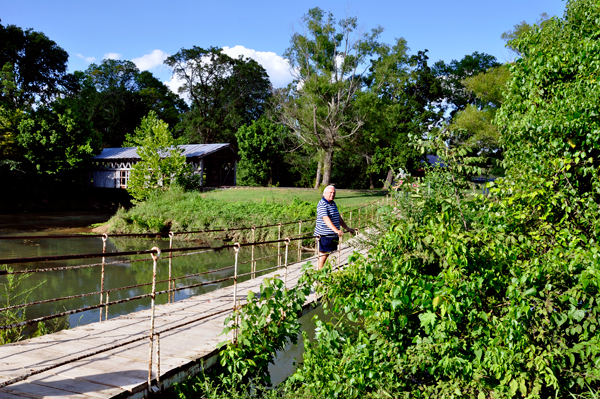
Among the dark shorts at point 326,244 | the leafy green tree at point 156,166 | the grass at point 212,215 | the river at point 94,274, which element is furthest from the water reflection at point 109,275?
the leafy green tree at point 156,166

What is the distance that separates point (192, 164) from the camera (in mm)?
34531

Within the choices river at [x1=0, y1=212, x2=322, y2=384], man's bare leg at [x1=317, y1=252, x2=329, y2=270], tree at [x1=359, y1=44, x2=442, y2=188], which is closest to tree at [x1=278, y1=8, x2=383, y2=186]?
tree at [x1=359, y1=44, x2=442, y2=188]

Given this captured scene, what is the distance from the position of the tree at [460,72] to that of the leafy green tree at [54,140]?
33853 mm

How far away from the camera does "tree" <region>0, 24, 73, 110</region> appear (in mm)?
41628

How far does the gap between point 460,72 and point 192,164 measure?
98.2 ft

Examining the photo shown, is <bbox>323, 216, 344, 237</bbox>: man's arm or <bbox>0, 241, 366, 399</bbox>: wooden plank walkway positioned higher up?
<bbox>323, 216, 344, 237</bbox>: man's arm

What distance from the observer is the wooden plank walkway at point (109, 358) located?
13.0 feet

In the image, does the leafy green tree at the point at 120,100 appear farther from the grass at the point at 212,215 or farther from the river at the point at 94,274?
the grass at the point at 212,215

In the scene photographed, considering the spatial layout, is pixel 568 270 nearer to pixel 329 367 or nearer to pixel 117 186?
pixel 329 367

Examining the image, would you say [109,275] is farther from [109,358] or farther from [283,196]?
[283,196]

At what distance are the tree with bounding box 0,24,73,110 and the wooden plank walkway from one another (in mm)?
40566

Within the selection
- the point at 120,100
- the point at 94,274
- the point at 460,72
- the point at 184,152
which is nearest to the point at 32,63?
the point at 120,100

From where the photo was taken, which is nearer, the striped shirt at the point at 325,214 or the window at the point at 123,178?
the striped shirt at the point at 325,214

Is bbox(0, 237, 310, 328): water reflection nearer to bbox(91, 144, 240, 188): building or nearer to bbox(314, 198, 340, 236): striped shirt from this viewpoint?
bbox(314, 198, 340, 236): striped shirt
